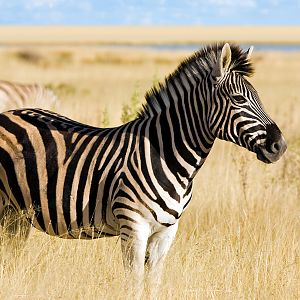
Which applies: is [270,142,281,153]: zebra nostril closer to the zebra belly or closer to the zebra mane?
the zebra mane

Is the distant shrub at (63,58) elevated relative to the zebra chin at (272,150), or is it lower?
elevated

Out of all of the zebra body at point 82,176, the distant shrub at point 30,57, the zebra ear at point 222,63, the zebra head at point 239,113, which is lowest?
the zebra body at point 82,176

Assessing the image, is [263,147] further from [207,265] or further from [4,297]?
[4,297]

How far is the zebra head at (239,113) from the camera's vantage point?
455 cm

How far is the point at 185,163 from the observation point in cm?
480

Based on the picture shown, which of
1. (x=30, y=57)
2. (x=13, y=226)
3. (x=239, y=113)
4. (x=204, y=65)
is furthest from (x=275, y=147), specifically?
(x=30, y=57)

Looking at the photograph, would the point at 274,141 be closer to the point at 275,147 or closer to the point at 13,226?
the point at 275,147

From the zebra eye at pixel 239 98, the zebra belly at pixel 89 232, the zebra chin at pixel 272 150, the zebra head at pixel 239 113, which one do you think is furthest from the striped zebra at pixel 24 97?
the zebra chin at pixel 272 150

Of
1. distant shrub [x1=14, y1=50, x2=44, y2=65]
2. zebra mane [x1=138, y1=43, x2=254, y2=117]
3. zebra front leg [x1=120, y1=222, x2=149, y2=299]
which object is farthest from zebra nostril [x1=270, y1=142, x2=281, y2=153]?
distant shrub [x1=14, y1=50, x2=44, y2=65]

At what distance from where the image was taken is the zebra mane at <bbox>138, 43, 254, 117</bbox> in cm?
476

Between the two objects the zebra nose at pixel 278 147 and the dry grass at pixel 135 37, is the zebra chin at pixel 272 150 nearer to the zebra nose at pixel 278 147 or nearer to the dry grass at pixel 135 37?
the zebra nose at pixel 278 147

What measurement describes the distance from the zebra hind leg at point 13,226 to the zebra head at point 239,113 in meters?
1.74

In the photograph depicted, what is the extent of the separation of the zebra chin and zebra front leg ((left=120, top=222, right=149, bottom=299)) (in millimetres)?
930

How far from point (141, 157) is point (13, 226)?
139 cm
